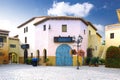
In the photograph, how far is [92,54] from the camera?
4359 centimetres

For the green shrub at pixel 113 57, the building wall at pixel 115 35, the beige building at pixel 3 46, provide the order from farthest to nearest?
the beige building at pixel 3 46 < the building wall at pixel 115 35 < the green shrub at pixel 113 57

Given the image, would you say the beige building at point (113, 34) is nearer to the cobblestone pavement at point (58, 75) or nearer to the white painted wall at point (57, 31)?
the white painted wall at point (57, 31)

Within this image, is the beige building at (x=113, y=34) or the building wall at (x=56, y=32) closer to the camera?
the building wall at (x=56, y=32)

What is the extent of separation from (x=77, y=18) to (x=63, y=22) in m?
2.27

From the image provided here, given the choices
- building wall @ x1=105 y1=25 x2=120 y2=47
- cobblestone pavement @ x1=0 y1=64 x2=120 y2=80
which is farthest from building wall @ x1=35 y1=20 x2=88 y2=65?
cobblestone pavement @ x1=0 y1=64 x2=120 y2=80

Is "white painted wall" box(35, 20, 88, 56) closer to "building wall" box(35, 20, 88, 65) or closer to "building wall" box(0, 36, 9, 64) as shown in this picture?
"building wall" box(35, 20, 88, 65)

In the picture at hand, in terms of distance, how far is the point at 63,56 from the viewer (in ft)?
129

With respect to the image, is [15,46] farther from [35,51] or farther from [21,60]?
[35,51]

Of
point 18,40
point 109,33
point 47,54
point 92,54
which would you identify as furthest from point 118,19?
point 18,40

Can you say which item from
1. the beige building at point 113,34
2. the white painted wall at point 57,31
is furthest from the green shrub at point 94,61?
the beige building at point 113,34

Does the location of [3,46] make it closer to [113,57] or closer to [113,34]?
[113,34]

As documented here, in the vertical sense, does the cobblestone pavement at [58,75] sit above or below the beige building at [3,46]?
below

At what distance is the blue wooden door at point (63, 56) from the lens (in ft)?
128

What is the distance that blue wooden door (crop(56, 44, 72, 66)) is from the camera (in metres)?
39.1
